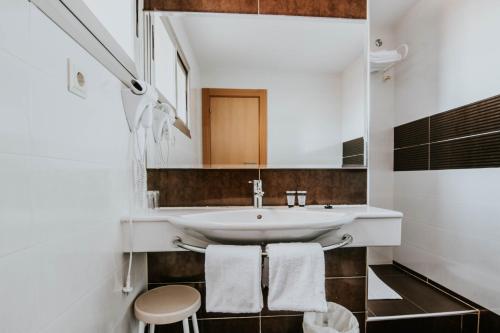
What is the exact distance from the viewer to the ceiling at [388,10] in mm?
1735

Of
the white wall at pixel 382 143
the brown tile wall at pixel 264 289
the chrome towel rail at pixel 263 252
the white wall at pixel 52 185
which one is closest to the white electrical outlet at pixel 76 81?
the white wall at pixel 52 185

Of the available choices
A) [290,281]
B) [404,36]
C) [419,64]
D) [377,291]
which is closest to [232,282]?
[290,281]

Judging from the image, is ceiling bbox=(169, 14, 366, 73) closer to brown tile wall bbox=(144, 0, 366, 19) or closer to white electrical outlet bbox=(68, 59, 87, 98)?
brown tile wall bbox=(144, 0, 366, 19)

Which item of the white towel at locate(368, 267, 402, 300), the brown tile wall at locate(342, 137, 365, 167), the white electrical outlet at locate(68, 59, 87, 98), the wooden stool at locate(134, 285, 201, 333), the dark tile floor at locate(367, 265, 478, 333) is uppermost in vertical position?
the white electrical outlet at locate(68, 59, 87, 98)

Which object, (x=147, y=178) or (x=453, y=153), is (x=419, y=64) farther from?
(x=147, y=178)

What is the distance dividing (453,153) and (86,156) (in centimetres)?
195

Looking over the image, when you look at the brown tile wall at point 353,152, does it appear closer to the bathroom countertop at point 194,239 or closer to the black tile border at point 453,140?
the bathroom countertop at point 194,239

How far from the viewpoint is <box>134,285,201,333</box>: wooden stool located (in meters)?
0.93

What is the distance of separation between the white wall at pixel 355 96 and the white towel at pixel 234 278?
0.89m

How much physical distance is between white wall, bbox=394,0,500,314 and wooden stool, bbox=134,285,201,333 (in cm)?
157

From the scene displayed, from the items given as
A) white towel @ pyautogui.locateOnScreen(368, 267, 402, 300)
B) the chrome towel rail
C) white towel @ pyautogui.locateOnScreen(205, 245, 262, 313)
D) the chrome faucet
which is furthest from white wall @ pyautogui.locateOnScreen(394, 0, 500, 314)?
white towel @ pyautogui.locateOnScreen(205, 245, 262, 313)

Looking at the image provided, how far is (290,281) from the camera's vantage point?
0.93 metres

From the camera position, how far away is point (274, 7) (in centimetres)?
134

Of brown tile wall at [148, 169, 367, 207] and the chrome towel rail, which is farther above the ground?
brown tile wall at [148, 169, 367, 207]
